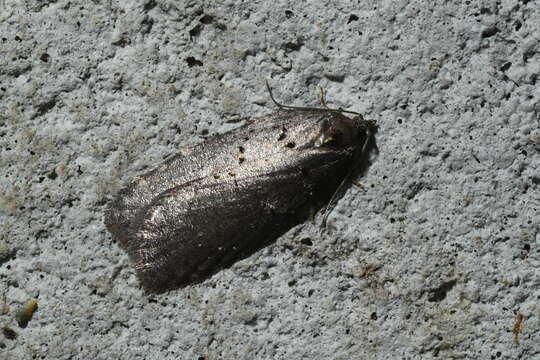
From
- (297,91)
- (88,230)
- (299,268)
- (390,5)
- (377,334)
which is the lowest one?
(377,334)

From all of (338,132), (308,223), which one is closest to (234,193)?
(308,223)

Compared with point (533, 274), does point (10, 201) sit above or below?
above

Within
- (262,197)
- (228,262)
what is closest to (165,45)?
(262,197)

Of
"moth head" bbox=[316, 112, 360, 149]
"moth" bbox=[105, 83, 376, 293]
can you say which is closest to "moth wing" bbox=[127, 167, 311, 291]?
"moth" bbox=[105, 83, 376, 293]

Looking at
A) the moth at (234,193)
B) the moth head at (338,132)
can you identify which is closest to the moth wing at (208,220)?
the moth at (234,193)

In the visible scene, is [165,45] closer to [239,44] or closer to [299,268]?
[239,44]

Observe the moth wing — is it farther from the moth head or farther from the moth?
the moth head
